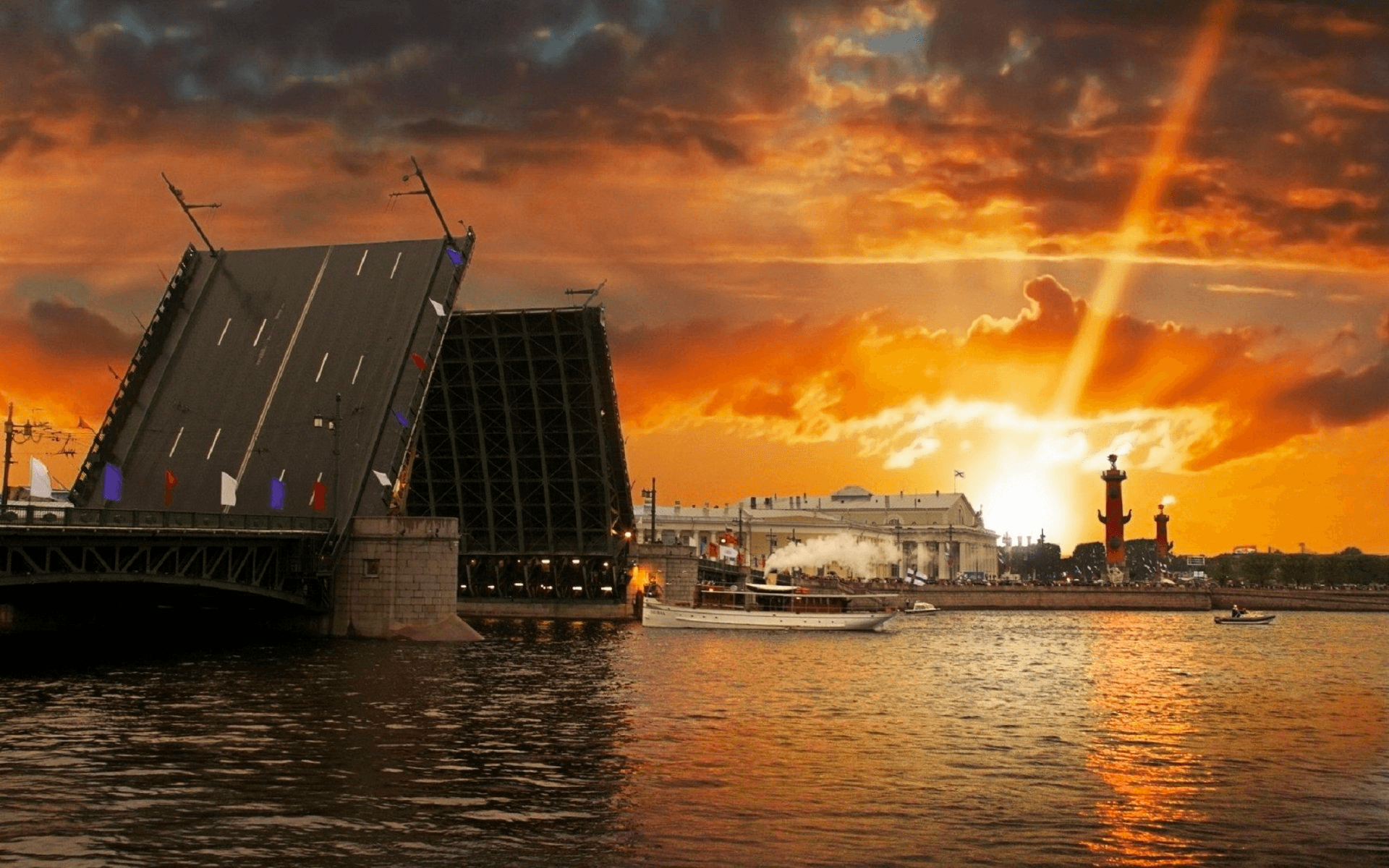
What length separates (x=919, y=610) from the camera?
129 m

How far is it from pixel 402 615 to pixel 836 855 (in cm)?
3607

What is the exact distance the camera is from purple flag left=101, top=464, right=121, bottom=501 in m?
55.8

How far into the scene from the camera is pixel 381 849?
19203 mm

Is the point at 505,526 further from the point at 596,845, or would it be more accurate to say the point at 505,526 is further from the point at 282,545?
the point at 596,845

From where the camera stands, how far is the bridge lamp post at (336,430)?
5334 cm

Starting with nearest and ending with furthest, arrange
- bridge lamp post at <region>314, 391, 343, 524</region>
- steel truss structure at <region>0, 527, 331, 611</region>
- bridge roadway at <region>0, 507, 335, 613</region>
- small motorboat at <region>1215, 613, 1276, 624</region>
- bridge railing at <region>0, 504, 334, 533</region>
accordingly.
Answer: steel truss structure at <region>0, 527, 331, 611</region>
bridge roadway at <region>0, 507, 335, 613</region>
bridge railing at <region>0, 504, 334, 533</region>
bridge lamp post at <region>314, 391, 343, 524</region>
small motorboat at <region>1215, 613, 1276, 624</region>

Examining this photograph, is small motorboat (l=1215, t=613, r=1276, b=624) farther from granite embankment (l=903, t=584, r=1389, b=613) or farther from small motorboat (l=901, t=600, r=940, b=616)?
granite embankment (l=903, t=584, r=1389, b=613)

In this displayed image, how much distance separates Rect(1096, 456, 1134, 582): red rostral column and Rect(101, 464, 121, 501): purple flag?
399 feet

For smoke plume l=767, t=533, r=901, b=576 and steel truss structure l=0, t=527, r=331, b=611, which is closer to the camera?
steel truss structure l=0, t=527, r=331, b=611

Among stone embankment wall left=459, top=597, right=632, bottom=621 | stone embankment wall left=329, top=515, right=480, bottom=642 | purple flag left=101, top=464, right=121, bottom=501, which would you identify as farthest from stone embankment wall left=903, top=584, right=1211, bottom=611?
purple flag left=101, top=464, right=121, bottom=501

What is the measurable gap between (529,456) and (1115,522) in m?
101

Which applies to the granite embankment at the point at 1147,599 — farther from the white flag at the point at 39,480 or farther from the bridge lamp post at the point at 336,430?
the white flag at the point at 39,480

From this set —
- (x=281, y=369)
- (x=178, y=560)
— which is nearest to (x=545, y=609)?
(x=281, y=369)

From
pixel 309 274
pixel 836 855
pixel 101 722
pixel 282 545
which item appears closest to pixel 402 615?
pixel 282 545
